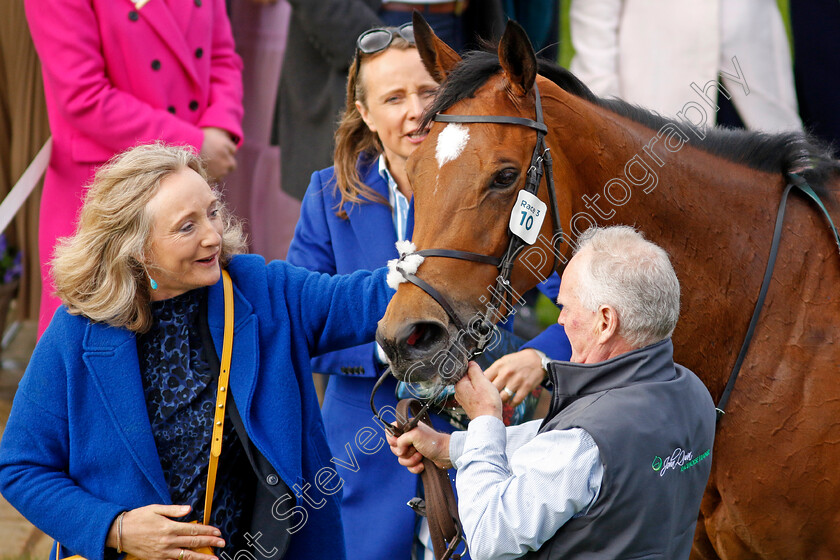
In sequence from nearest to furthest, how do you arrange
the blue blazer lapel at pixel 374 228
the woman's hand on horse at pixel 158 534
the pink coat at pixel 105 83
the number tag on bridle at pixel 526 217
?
the woman's hand on horse at pixel 158 534
the number tag on bridle at pixel 526 217
the blue blazer lapel at pixel 374 228
the pink coat at pixel 105 83

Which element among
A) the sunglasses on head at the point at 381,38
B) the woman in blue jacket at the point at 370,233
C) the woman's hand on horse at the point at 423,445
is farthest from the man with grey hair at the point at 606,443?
the sunglasses on head at the point at 381,38

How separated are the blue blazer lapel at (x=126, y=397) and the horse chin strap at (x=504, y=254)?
30.9 inches

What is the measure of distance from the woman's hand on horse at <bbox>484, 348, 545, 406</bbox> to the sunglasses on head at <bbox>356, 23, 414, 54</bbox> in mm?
1208

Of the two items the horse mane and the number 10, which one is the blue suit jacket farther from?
the horse mane

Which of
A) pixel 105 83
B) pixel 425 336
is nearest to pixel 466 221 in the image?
pixel 425 336

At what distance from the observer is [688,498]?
1914 millimetres

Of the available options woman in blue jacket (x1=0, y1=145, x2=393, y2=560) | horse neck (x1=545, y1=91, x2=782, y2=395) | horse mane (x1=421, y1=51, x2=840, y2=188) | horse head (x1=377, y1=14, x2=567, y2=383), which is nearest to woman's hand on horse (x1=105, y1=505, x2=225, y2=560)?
woman in blue jacket (x1=0, y1=145, x2=393, y2=560)

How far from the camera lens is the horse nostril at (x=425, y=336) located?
2.23 metres

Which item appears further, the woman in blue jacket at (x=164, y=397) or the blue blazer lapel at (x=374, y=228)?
the blue blazer lapel at (x=374, y=228)

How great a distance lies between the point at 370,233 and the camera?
2.93 meters

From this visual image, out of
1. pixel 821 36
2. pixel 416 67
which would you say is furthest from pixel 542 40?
pixel 416 67

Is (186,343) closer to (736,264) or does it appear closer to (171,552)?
(171,552)

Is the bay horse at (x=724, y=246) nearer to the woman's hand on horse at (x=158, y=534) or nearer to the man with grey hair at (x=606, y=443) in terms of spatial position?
the man with grey hair at (x=606, y=443)

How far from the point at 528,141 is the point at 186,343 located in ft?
3.79
